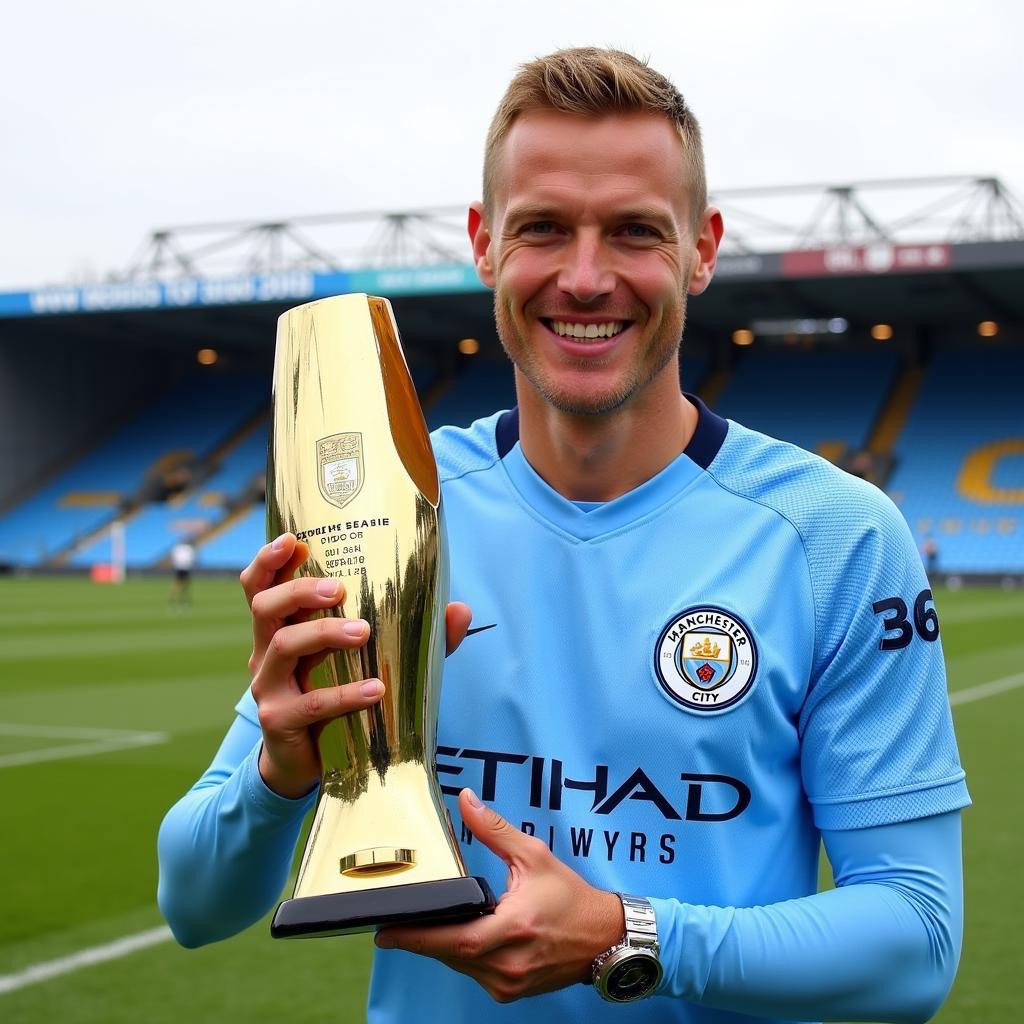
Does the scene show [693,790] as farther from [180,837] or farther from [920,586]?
[180,837]

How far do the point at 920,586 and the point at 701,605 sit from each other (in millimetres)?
260

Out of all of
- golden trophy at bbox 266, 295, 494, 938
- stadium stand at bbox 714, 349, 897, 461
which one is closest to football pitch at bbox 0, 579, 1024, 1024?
golden trophy at bbox 266, 295, 494, 938

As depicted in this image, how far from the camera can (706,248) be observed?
167 centimetres

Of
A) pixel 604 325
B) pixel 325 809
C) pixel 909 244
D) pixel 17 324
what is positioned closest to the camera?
pixel 325 809

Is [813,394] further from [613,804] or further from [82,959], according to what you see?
[613,804]

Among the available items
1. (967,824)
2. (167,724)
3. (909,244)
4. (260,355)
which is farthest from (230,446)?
(967,824)

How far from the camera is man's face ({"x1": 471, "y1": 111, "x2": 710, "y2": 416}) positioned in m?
1.47

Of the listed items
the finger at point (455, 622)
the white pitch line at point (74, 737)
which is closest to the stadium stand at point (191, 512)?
the white pitch line at point (74, 737)

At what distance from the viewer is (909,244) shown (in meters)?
25.2

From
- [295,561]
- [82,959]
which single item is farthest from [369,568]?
[82,959]

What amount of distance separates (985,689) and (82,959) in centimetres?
832

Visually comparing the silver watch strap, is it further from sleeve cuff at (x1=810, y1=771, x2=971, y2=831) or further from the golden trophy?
sleeve cuff at (x1=810, y1=771, x2=971, y2=831)

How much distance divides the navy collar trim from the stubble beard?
0.17m

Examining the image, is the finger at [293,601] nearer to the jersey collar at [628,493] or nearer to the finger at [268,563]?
the finger at [268,563]
